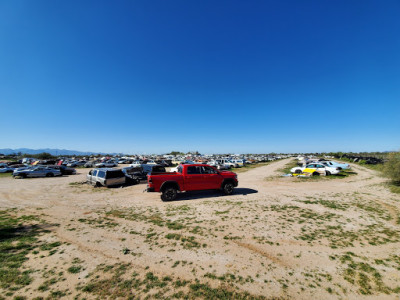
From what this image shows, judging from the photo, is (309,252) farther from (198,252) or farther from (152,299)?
(152,299)

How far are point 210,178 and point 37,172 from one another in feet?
79.4

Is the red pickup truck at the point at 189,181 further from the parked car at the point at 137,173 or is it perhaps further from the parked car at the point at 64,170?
the parked car at the point at 64,170

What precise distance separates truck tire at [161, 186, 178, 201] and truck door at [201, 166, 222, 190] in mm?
2050

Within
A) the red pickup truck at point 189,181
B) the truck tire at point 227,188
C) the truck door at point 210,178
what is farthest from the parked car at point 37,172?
the truck tire at point 227,188

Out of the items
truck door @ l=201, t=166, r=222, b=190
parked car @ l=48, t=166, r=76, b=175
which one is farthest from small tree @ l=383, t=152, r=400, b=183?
parked car @ l=48, t=166, r=76, b=175

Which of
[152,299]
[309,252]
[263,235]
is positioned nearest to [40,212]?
[152,299]

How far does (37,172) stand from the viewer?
20266mm

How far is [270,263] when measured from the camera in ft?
13.6

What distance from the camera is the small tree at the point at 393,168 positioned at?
13.4 metres

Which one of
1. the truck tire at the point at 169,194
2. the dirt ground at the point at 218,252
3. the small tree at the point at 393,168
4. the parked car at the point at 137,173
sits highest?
the small tree at the point at 393,168

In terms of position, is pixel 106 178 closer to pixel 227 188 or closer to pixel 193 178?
pixel 193 178

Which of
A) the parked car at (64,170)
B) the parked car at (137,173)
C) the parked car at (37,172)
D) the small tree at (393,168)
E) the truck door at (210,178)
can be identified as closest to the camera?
the truck door at (210,178)

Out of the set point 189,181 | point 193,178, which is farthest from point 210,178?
point 189,181

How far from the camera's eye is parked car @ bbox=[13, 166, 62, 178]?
19519mm
